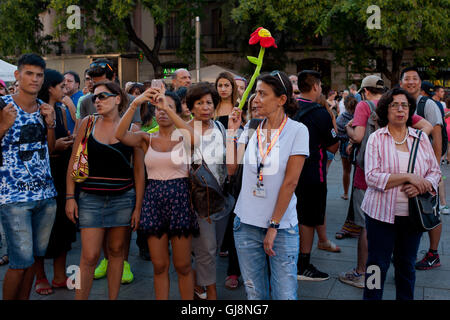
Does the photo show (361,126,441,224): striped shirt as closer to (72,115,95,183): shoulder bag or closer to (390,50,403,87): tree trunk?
(72,115,95,183): shoulder bag

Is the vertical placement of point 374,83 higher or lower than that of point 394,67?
lower

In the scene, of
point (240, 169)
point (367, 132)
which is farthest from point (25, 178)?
point (367, 132)

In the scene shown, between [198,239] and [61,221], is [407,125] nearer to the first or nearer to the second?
[198,239]

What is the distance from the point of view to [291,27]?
69.8 ft

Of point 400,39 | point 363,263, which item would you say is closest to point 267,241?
point 363,263

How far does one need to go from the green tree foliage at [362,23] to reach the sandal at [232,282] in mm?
14304

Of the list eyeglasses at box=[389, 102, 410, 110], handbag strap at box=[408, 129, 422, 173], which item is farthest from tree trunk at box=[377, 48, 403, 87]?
handbag strap at box=[408, 129, 422, 173]

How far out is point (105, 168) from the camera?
3.43 m

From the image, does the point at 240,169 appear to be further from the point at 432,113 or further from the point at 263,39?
the point at 432,113

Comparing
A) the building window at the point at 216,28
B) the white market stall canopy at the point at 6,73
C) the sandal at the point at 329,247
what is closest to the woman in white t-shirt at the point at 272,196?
the sandal at the point at 329,247

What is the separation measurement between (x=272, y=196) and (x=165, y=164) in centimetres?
88
